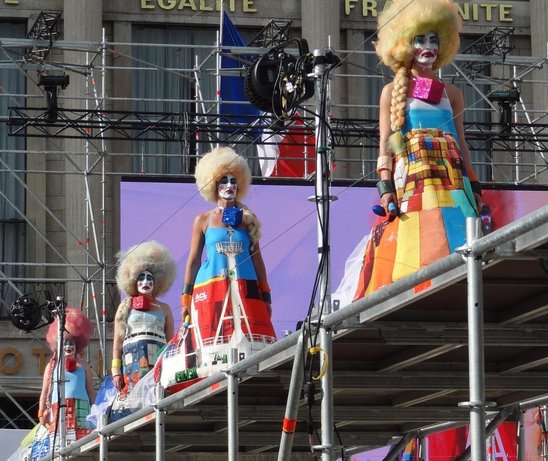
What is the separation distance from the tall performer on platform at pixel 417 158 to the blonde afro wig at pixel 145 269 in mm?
5681

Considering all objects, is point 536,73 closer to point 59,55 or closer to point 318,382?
point 59,55

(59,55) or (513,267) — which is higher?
(59,55)

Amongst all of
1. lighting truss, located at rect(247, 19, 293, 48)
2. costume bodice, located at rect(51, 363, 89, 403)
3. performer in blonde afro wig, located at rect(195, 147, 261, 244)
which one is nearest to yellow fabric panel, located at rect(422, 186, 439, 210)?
performer in blonde afro wig, located at rect(195, 147, 261, 244)

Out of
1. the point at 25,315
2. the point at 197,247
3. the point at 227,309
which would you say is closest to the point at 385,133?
the point at 227,309

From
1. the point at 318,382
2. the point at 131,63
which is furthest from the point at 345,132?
the point at 318,382

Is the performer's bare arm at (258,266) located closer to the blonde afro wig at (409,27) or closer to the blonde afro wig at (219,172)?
the blonde afro wig at (219,172)

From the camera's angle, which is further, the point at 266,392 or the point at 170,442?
the point at 170,442

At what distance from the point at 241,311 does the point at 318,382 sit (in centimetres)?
273

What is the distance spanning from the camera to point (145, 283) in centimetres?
1717

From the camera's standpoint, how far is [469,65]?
2720 cm

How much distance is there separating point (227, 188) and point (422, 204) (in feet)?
14.1

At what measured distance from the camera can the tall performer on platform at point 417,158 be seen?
1030 cm

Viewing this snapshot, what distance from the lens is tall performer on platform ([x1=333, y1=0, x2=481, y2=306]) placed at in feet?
33.8

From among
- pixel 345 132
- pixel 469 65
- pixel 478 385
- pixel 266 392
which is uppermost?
pixel 469 65
